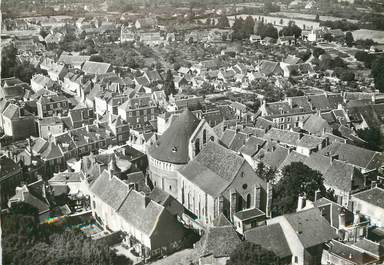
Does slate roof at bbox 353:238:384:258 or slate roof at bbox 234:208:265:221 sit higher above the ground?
slate roof at bbox 234:208:265:221

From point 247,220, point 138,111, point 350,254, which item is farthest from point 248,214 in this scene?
point 138,111

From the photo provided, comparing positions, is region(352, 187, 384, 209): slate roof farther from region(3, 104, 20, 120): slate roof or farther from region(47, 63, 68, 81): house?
region(47, 63, 68, 81): house

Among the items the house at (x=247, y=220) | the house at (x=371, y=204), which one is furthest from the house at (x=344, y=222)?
the house at (x=247, y=220)

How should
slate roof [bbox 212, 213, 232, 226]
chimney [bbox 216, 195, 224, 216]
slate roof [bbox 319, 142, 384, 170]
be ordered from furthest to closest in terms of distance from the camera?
1. slate roof [bbox 319, 142, 384, 170]
2. chimney [bbox 216, 195, 224, 216]
3. slate roof [bbox 212, 213, 232, 226]

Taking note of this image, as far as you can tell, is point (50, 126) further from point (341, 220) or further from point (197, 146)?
point (341, 220)

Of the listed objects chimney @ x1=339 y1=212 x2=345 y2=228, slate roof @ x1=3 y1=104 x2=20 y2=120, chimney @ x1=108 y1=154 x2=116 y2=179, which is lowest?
chimney @ x1=339 y1=212 x2=345 y2=228

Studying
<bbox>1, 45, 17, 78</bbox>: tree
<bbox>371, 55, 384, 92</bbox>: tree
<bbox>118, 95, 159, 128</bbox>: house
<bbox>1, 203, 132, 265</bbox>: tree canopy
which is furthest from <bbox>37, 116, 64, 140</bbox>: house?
<bbox>371, 55, 384, 92</bbox>: tree

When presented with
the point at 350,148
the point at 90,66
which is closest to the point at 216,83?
the point at 90,66
